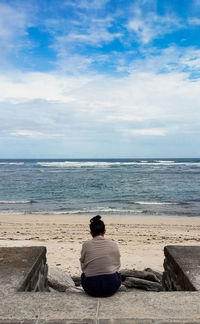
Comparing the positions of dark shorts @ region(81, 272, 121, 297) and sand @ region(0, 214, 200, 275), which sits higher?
dark shorts @ region(81, 272, 121, 297)

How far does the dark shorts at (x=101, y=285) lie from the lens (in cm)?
305

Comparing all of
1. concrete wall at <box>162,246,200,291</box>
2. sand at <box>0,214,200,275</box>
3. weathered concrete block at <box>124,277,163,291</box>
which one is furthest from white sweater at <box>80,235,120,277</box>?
sand at <box>0,214,200,275</box>

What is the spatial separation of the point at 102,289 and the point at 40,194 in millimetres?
20307

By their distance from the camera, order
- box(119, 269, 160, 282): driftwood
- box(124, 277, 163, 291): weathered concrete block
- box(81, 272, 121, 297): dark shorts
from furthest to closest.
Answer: box(119, 269, 160, 282): driftwood → box(124, 277, 163, 291): weathered concrete block → box(81, 272, 121, 297): dark shorts

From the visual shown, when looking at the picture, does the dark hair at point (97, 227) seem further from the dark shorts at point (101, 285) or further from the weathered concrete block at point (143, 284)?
the weathered concrete block at point (143, 284)

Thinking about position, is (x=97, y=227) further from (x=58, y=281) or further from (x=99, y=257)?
(x=58, y=281)

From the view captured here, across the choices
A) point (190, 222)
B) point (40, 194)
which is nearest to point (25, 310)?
point (190, 222)

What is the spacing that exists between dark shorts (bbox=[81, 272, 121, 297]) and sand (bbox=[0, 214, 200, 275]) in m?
3.31

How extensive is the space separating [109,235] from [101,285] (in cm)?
750

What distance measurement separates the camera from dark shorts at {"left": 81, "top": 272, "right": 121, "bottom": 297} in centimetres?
305

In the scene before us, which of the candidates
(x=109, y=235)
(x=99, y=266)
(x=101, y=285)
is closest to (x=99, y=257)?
(x=99, y=266)

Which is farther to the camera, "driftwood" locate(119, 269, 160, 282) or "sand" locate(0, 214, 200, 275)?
"sand" locate(0, 214, 200, 275)

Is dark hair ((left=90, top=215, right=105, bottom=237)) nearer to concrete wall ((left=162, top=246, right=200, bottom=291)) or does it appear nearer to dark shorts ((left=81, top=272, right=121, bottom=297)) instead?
dark shorts ((left=81, top=272, right=121, bottom=297))

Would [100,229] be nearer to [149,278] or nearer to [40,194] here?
[149,278]
